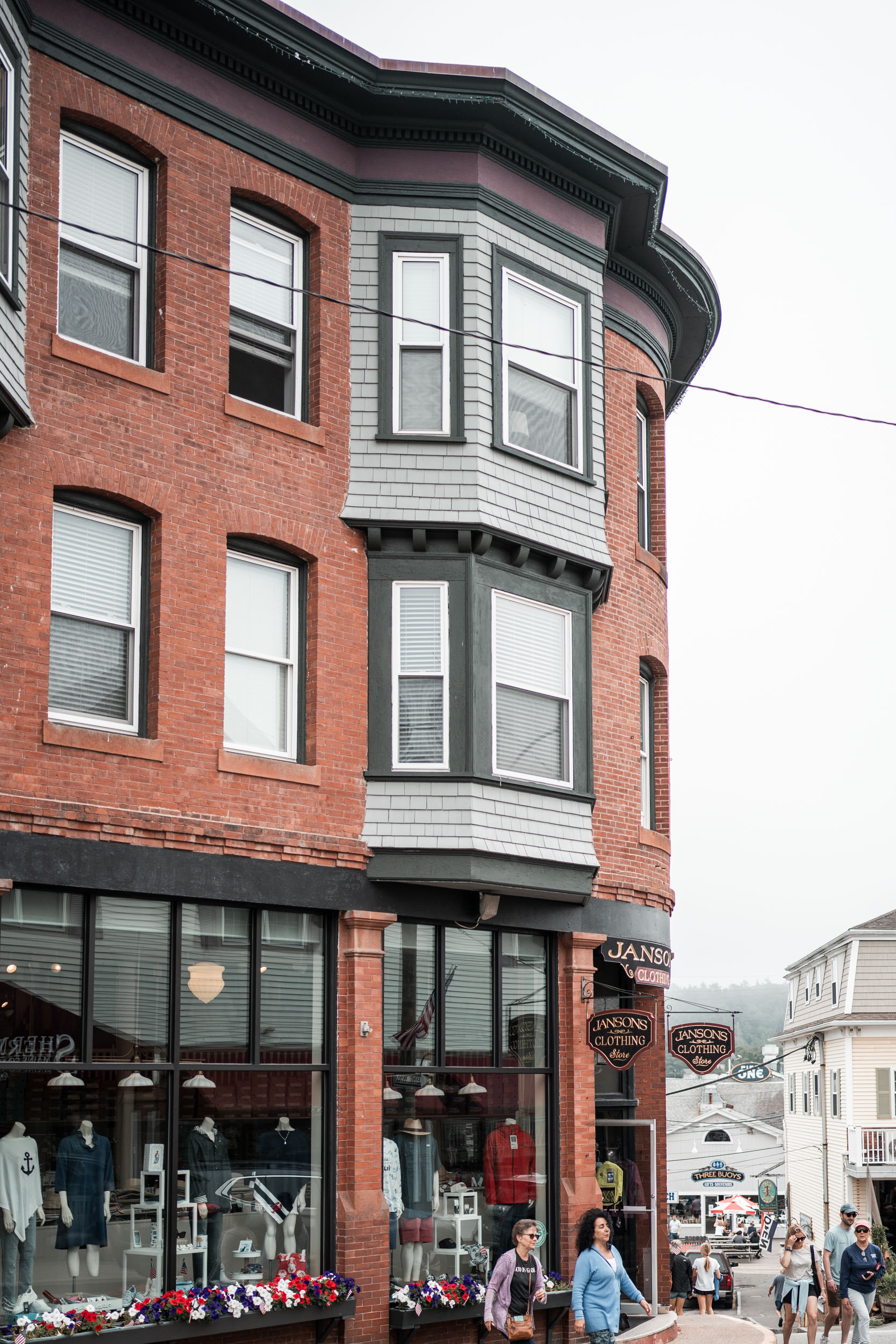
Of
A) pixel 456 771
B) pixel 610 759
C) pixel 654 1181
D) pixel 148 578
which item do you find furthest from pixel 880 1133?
pixel 148 578

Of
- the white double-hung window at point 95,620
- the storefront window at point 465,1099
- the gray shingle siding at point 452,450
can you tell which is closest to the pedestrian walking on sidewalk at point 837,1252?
the storefront window at point 465,1099

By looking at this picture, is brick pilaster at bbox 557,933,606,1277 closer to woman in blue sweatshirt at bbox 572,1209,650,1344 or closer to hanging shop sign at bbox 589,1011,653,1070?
hanging shop sign at bbox 589,1011,653,1070

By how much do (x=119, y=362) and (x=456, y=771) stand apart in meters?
5.20

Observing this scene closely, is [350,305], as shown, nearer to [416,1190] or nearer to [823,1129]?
[416,1190]

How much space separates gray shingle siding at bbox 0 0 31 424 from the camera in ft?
42.4

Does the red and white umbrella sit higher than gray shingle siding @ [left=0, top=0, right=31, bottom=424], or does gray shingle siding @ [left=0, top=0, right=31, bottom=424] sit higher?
gray shingle siding @ [left=0, top=0, right=31, bottom=424]

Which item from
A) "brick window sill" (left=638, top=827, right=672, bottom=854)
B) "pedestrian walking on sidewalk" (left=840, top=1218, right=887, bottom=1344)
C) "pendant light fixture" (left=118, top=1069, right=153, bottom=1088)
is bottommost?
"pedestrian walking on sidewalk" (left=840, top=1218, right=887, bottom=1344)

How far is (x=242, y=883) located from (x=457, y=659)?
10.9 feet

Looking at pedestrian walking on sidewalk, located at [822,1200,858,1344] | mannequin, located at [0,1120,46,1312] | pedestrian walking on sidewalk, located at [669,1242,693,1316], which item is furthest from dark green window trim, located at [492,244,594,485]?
pedestrian walking on sidewalk, located at [669,1242,693,1316]

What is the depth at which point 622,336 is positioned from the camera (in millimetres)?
20422

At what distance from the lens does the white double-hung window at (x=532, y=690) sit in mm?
16703

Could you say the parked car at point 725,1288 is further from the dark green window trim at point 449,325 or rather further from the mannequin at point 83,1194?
the mannequin at point 83,1194

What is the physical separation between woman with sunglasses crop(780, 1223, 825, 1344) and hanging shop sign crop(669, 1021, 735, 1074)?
3.07 m

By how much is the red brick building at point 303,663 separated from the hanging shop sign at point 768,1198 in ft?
204
